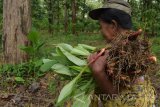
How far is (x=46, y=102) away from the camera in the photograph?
6.01 m

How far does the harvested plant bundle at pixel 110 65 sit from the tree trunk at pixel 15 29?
4769 mm

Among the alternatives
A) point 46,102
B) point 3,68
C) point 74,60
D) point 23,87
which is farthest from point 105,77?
point 3,68

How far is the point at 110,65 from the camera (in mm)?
2357

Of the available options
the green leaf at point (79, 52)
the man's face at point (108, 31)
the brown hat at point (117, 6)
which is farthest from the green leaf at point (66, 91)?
the brown hat at point (117, 6)

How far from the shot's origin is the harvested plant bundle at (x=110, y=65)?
7.79 ft

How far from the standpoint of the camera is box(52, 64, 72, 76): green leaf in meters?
2.64

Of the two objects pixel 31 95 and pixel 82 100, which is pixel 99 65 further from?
pixel 31 95

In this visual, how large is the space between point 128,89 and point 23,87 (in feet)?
14.1

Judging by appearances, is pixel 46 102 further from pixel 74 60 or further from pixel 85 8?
pixel 85 8

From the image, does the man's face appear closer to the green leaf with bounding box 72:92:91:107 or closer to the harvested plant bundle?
the harvested plant bundle

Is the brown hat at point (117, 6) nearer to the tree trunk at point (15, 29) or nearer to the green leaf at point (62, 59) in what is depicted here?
the green leaf at point (62, 59)

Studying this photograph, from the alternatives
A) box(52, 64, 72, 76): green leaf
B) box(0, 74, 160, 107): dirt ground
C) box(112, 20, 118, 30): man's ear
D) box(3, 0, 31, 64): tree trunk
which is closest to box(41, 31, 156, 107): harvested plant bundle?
box(52, 64, 72, 76): green leaf

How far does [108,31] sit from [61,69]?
0.40 metres

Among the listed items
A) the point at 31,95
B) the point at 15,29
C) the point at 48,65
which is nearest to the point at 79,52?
the point at 48,65
